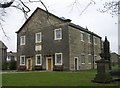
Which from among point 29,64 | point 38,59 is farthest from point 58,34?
point 29,64

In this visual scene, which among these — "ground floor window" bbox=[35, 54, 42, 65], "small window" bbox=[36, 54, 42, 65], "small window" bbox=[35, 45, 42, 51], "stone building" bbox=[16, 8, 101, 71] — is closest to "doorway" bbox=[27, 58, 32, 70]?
"stone building" bbox=[16, 8, 101, 71]

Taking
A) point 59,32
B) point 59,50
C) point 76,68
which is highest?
point 59,32

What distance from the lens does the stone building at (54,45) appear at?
4122cm

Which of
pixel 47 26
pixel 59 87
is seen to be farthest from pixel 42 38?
pixel 59 87

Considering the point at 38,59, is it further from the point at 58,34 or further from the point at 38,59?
the point at 58,34

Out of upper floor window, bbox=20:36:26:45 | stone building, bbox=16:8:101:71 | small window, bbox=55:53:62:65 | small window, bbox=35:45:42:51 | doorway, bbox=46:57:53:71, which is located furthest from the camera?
upper floor window, bbox=20:36:26:45

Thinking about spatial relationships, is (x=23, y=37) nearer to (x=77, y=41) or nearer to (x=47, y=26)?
(x=47, y=26)

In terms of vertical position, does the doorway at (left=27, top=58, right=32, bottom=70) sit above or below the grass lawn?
above

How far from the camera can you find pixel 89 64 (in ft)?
158

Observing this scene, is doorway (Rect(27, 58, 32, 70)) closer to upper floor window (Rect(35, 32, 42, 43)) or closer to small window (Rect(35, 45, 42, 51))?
small window (Rect(35, 45, 42, 51))

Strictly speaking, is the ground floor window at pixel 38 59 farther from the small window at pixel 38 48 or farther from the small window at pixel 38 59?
the small window at pixel 38 48

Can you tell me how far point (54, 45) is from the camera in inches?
1692

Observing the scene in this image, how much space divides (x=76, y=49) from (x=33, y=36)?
374 inches

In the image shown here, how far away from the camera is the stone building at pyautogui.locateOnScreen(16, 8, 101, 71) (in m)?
41.2
